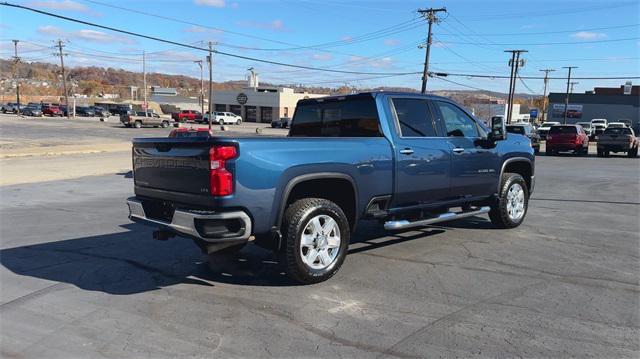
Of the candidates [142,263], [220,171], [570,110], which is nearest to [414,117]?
[220,171]

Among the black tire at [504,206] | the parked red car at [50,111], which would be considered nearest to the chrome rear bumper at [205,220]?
the black tire at [504,206]

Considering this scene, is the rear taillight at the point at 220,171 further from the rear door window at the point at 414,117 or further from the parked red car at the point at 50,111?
the parked red car at the point at 50,111

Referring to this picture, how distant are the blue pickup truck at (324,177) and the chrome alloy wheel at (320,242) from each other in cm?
1

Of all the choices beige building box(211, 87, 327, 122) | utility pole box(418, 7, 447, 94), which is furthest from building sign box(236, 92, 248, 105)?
utility pole box(418, 7, 447, 94)

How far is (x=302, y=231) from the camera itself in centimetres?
506

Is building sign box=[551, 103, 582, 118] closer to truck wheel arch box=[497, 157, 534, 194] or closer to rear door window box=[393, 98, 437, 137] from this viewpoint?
truck wheel arch box=[497, 157, 534, 194]

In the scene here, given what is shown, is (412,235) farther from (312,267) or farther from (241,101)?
(241,101)

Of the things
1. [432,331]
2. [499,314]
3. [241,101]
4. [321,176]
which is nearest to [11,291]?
[321,176]

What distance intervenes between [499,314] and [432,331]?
28.6 inches

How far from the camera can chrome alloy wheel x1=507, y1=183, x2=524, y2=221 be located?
786cm

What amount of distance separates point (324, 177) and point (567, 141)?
1068 inches

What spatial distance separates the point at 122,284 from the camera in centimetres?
530

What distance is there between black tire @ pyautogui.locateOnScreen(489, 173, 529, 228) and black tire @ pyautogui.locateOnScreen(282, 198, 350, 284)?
10.4 ft

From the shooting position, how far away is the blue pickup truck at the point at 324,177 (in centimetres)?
466
